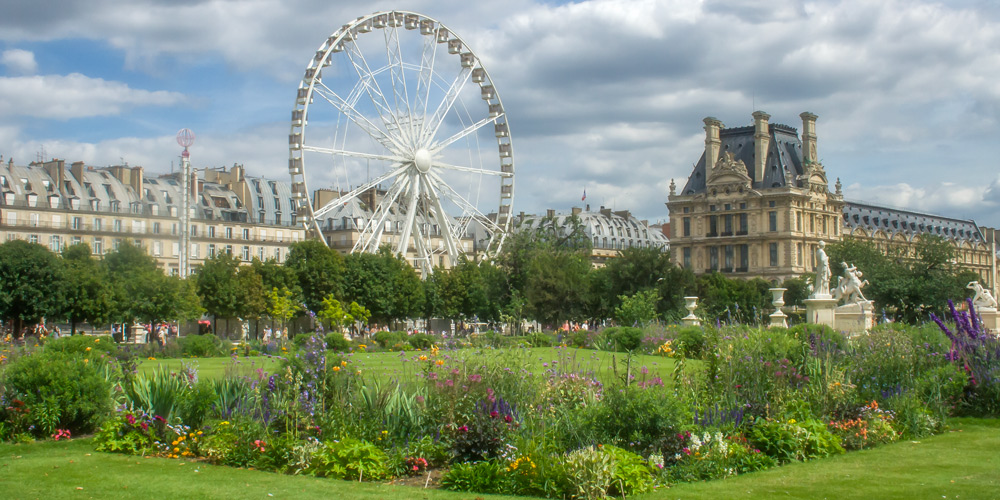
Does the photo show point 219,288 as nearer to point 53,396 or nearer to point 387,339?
point 387,339

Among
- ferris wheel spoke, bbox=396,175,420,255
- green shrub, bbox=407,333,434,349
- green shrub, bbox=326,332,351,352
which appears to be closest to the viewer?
green shrub, bbox=326,332,351,352

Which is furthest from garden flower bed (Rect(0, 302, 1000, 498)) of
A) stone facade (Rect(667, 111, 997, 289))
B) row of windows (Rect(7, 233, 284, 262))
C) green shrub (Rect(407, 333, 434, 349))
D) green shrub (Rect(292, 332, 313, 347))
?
stone facade (Rect(667, 111, 997, 289))

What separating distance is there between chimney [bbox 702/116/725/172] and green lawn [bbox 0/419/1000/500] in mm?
96565

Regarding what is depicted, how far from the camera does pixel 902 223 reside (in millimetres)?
125062

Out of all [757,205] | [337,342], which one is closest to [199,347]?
[337,342]

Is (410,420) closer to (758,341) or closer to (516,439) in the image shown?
(516,439)

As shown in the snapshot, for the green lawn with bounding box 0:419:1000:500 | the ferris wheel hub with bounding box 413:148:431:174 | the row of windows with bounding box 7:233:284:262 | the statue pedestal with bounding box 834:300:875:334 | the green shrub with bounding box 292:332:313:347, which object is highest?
the ferris wheel hub with bounding box 413:148:431:174

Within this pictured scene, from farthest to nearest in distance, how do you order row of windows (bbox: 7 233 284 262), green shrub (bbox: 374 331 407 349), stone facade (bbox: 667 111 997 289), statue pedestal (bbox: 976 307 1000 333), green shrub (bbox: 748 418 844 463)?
1. stone facade (bbox: 667 111 997 289)
2. row of windows (bbox: 7 233 284 262)
3. statue pedestal (bbox: 976 307 1000 333)
4. green shrub (bbox: 374 331 407 349)
5. green shrub (bbox: 748 418 844 463)

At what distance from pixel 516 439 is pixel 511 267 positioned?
174 ft

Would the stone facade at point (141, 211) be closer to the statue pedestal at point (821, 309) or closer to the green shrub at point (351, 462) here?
the statue pedestal at point (821, 309)

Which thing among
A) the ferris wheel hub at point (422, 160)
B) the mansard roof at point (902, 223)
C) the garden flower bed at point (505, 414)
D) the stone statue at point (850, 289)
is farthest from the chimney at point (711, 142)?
the garden flower bed at point (505, 414)

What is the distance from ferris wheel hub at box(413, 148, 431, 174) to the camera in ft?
187

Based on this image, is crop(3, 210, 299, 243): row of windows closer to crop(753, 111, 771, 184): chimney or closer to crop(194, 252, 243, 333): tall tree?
crop(194, 252, 243, 333): tall tree

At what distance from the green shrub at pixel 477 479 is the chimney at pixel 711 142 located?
328ft
